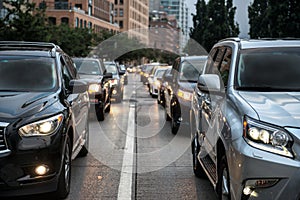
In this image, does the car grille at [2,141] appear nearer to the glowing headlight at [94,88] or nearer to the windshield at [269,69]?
the windshield at [269,69]

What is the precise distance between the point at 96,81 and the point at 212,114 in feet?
28.1

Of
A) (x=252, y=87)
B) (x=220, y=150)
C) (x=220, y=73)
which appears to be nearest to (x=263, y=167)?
(x=220, y=150)

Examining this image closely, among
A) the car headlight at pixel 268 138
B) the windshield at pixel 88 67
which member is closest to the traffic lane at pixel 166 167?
the car headlight at pixel 268 138

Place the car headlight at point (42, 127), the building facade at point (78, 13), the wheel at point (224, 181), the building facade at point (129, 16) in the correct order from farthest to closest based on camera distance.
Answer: the building facade at point (129, 16)
the building facade at point (78, 13)
the car headlight at point (42, 127)
the wheel at point (224, 181)

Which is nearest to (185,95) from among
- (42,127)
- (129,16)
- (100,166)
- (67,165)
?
(100,166)

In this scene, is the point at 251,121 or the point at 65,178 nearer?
the point at 251,121

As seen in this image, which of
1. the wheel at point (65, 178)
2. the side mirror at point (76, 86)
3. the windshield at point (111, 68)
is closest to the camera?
the wheel at point (65, 178)

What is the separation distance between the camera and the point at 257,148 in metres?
3.95

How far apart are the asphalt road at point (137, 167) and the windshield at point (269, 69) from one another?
1.56m

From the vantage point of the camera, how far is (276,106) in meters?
4.36

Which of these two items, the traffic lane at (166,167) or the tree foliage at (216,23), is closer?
the traffic lane at (166,167)

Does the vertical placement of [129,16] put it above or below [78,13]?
above

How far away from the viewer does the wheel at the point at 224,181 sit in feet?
14.9

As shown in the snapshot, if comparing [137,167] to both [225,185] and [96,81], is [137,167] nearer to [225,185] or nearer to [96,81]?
[225,185]
